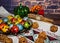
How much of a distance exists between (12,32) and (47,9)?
121 centimetres

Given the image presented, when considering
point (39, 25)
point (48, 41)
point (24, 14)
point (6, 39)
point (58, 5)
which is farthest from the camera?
point (58, 5)

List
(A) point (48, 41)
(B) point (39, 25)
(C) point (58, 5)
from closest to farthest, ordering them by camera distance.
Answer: (A) point (48, 41)
(B) point (39, 25)
(C) point (58, 5)

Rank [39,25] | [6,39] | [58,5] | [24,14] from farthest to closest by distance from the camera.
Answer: [58,5]
[24,14]
[39,25]
[6,39]

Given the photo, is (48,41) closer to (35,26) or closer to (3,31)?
(35,26)

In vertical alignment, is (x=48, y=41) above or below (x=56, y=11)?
above

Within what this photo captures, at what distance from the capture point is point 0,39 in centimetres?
104

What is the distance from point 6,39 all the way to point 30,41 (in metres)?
0.15

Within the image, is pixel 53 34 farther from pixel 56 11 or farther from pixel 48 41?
pixel 56 11

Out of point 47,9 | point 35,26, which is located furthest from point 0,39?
point 47,9

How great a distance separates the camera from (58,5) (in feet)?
7.47

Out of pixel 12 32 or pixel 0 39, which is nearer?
pixel 0 39

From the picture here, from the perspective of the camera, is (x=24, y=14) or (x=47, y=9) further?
(x=47, y=9)

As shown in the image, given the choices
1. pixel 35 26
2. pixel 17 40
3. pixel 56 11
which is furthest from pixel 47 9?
pixel 17 40

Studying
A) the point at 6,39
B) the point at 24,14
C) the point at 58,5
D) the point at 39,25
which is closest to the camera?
the point at 6,39
